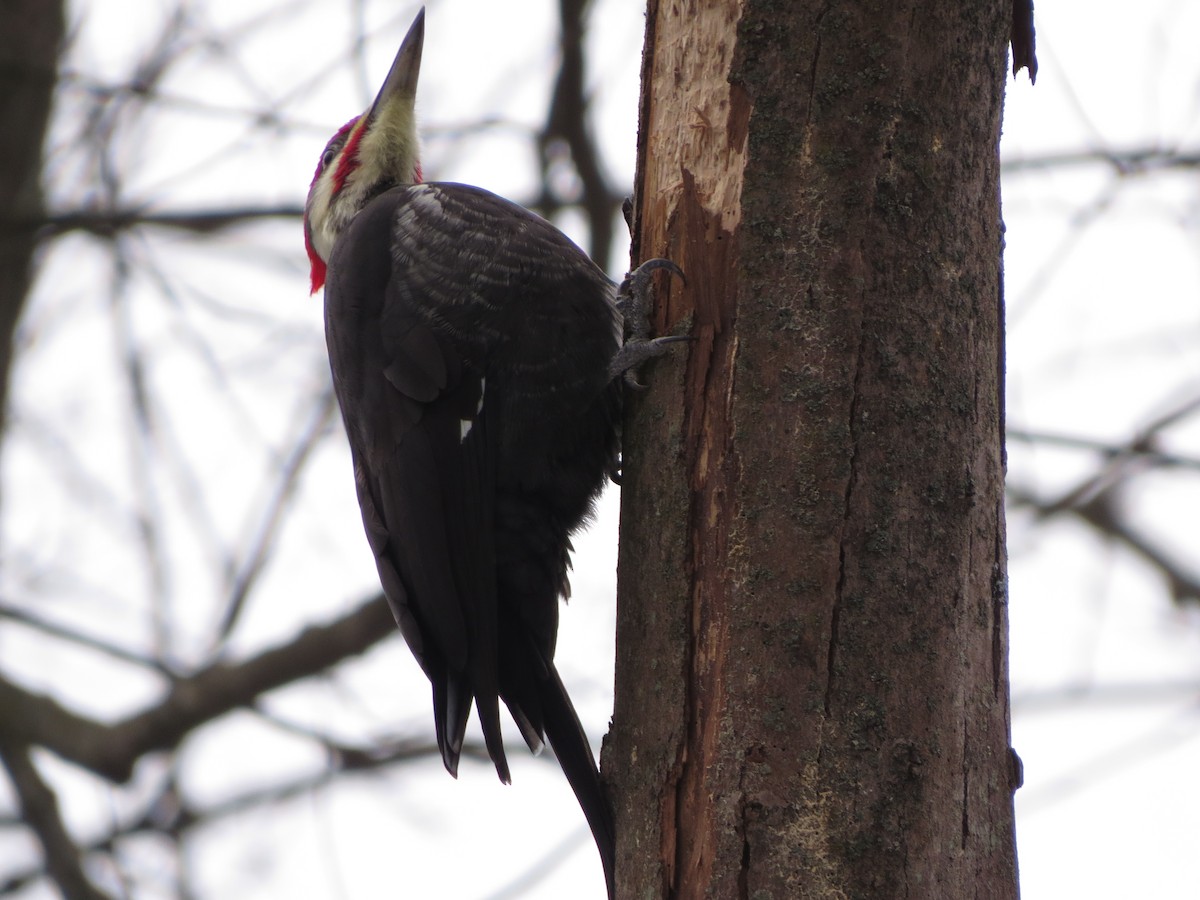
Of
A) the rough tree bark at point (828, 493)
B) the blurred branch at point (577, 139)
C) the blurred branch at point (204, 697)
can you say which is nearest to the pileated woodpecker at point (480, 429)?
the rough tree bark at point (828, 493)

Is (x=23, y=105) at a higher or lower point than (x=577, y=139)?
higher

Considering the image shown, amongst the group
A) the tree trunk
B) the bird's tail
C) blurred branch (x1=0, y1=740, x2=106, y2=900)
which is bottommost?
the bird's tail

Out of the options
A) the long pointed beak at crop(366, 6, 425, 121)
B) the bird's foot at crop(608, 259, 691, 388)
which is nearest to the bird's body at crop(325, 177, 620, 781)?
the bird's foot at crop(608, 259, 691, 388)

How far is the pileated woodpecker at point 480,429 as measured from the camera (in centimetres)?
242

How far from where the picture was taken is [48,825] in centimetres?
413

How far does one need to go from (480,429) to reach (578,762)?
755 mm

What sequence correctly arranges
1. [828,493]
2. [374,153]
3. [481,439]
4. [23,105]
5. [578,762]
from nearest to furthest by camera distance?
[828,493] < [578,762] < [481,439] < [374,153] < [23,105]

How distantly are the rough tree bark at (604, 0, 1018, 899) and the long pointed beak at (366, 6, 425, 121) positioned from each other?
6.14 feet

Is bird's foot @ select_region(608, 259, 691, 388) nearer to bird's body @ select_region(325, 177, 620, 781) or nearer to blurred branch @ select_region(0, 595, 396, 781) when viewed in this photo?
bird's body @ select_region(325, 177, 620, 781)

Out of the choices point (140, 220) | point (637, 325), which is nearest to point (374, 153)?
point (140, 220)

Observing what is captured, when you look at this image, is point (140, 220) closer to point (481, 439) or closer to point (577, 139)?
point (577, 139)

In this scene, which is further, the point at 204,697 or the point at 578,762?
the point at 204,697

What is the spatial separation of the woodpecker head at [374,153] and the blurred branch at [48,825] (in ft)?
6.80

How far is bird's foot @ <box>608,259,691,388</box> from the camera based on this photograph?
202 centimetres
